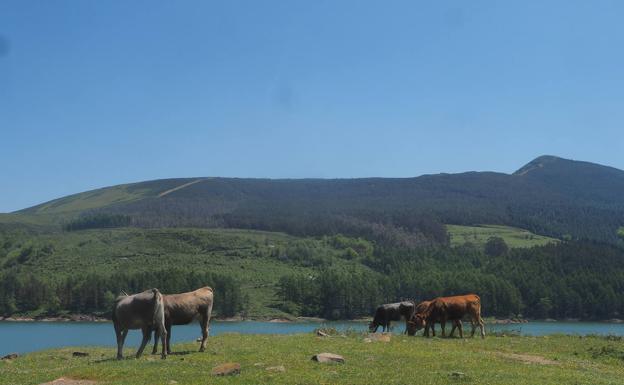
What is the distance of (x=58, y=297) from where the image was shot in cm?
16750

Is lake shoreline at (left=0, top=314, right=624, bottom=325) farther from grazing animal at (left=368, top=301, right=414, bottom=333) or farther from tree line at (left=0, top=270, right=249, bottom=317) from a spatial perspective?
grazing animal at (left=368, top=301, right=414, bottom=333)

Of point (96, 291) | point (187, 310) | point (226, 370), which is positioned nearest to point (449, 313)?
point (187, 310)

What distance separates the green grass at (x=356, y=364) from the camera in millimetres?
19531

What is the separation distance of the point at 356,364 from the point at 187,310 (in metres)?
8.50

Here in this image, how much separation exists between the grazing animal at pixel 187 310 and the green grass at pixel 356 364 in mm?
1138

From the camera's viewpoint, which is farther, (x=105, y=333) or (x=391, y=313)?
(x=105, y=333)

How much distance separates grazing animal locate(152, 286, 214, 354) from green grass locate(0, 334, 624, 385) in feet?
3.74

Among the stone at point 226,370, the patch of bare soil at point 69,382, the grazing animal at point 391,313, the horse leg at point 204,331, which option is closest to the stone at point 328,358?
the stone at point 226,370

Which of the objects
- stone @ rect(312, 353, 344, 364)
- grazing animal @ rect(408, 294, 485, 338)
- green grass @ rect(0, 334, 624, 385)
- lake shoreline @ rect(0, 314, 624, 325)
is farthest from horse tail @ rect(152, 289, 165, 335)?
lake shoreline @ rect(0, 314, 624, 325)

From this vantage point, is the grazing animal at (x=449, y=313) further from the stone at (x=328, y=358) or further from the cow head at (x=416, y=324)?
the stone at (x=328, y=358)

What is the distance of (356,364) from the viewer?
2217 centimetres

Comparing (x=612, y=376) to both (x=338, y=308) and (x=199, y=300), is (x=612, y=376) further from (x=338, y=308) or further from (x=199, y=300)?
(x=338, y=308)

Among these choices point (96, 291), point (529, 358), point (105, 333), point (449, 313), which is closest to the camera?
point (529, 358)

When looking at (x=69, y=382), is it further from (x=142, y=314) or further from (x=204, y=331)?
(x=204, y=331)
